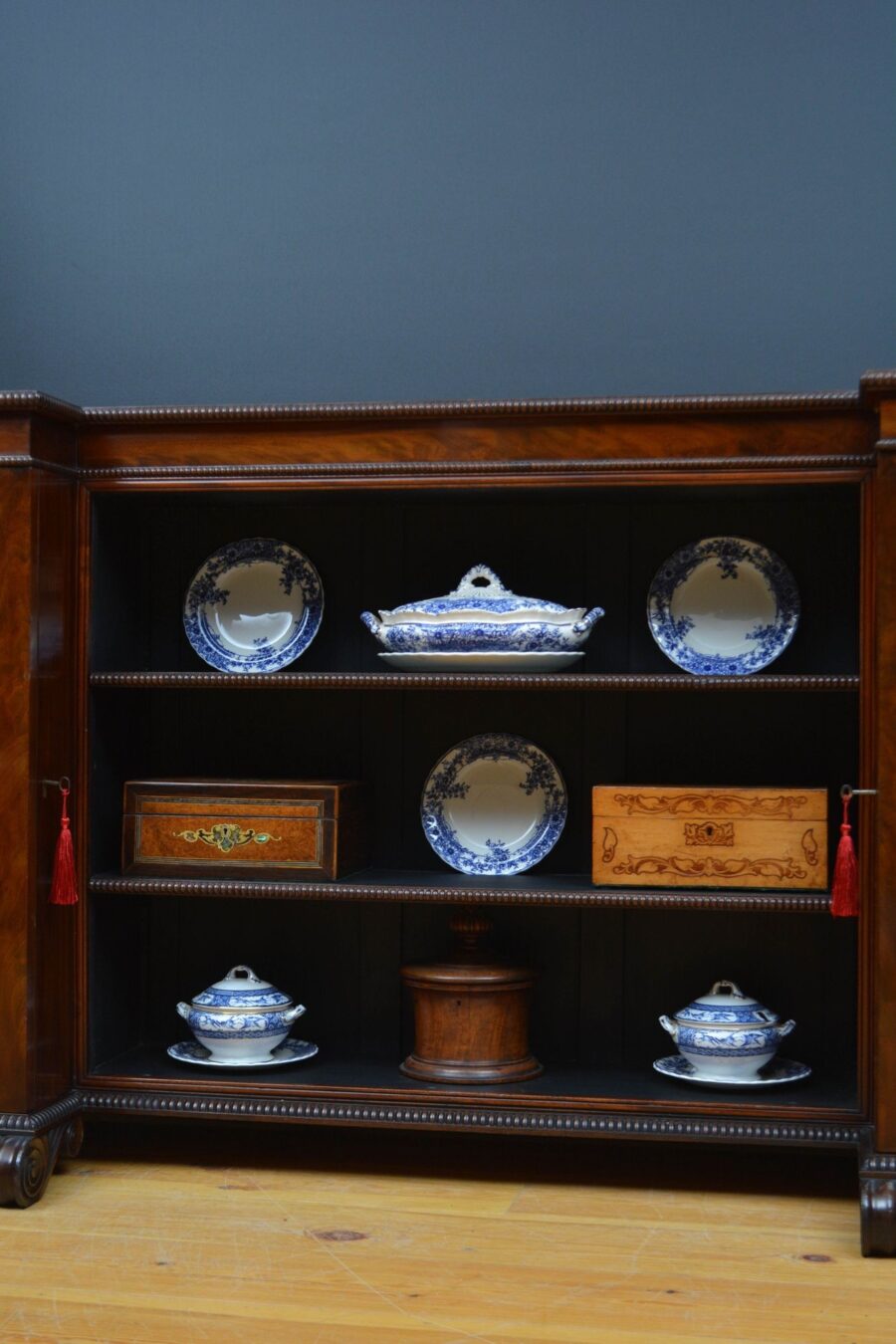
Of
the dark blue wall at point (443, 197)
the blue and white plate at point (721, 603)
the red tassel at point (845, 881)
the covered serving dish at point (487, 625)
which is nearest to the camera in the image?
the red tassel at point (845, 881)

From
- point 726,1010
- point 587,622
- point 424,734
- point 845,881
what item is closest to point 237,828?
point 424,734

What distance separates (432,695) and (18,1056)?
0.85m

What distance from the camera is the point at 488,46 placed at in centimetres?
261

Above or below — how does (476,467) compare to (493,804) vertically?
above

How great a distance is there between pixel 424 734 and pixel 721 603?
20.5 inches

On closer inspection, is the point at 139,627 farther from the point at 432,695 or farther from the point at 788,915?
the point at 788,915

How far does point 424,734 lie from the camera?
2.54 meters

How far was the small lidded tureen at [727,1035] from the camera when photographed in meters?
2.22

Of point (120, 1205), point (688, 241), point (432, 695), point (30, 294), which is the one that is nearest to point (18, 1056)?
point (120, 1205)

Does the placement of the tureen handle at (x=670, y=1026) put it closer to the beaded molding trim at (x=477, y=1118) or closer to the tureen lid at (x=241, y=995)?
the beaded molding trim at (x=477, y=1118)

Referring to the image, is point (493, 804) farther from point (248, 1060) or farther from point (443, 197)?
point (443, 197)

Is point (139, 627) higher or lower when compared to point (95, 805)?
higher

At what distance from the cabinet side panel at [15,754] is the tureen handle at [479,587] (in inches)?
24.3

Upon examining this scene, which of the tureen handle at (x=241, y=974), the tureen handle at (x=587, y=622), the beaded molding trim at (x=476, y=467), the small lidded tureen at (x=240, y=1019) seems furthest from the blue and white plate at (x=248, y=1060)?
the beaded molding trim at (x=476, y=467)
